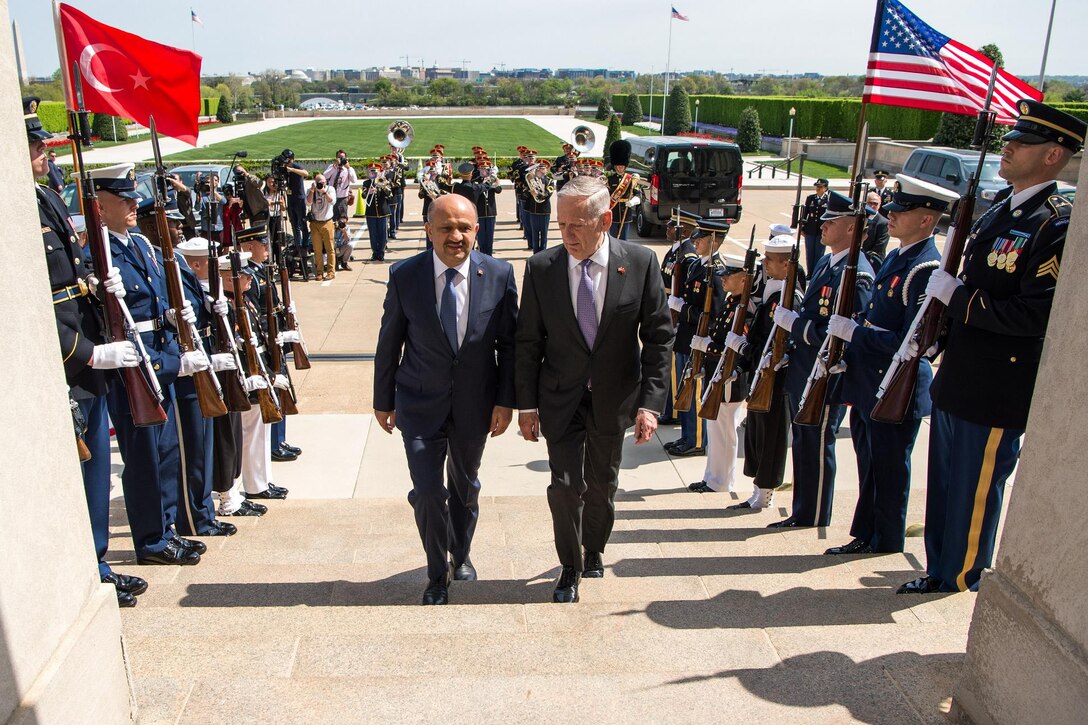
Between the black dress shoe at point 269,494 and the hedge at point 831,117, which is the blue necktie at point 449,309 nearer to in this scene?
the black dress shoe at point 269,494

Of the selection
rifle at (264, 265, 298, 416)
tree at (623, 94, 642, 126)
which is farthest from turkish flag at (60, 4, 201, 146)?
tree at (623, 94, 642, 126)

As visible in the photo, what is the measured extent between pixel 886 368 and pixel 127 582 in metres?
3.86

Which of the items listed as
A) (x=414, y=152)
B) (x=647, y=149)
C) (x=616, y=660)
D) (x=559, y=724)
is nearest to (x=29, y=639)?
(x=559, y=724)

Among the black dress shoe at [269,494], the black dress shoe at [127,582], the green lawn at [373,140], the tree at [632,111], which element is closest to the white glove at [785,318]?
the black dress shoe at [269,494]

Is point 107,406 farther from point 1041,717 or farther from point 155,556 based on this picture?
point 1041,717

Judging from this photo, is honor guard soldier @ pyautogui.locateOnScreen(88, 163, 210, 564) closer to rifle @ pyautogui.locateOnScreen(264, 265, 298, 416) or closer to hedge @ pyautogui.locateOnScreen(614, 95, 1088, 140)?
rifle @ pyautogui.locateOnScreen(264, 265, 298, 416)

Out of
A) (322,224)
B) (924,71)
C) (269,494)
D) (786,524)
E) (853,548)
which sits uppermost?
(924,71)

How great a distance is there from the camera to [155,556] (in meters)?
4.59

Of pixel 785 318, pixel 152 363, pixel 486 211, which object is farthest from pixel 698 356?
pixel 486 211

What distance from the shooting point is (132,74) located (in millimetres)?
4660

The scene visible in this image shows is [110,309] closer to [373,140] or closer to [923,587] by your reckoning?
[923,587]

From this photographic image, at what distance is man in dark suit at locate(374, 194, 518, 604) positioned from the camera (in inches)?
157

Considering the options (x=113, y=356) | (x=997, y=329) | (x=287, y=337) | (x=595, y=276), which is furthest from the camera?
(x=287, y=337)

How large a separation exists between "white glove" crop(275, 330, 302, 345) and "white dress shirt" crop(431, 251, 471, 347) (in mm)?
2556
